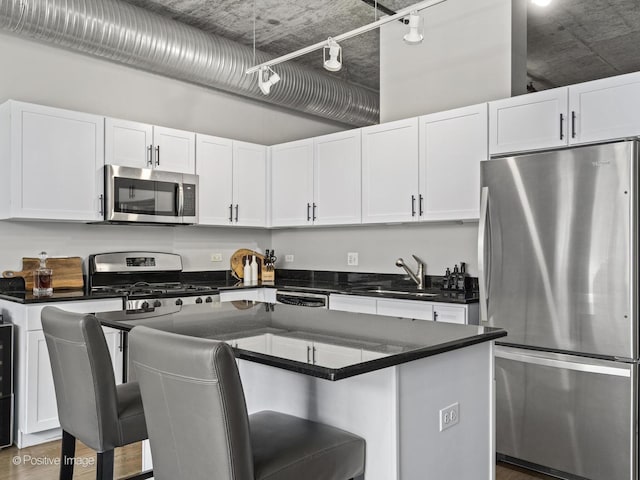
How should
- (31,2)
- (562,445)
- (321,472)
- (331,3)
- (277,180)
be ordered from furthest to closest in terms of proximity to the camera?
1. (277,180)
2. (331,3)
3. (31,2)
4. (562,445)
5. (321,472)

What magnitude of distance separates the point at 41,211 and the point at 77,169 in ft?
1.30

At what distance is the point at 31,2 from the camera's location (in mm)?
3568

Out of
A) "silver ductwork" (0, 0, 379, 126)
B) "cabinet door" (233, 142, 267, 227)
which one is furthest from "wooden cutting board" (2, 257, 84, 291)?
"silver ductwork" (0, 0, 379, 126)

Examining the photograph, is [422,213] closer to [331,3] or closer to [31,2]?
[331,3]

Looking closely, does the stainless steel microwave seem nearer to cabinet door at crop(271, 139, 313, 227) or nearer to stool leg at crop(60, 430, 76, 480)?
cabinet door at crop(271, 139, 313, 227)

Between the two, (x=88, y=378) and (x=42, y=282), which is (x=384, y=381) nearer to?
(x=88, y=378)

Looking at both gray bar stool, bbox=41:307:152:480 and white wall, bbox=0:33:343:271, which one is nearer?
gray bar stool, bbox=41:307:152:480

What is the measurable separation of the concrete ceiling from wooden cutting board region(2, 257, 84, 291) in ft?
6.88

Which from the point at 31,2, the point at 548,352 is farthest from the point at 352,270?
the point at 31,2

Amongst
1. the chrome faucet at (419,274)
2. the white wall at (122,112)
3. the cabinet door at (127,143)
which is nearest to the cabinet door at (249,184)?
the white wall at (122,112)

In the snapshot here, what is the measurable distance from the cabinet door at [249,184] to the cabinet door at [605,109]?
2852 mm

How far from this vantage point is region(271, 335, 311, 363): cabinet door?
153 cm

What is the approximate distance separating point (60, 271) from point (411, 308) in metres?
2.65

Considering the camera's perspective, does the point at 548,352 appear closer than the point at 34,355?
Yes
